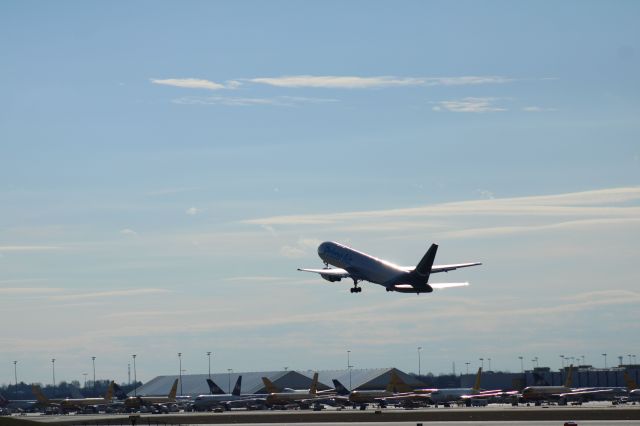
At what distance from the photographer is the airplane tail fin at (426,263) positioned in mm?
175750

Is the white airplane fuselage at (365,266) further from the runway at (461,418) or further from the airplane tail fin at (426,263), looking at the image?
the runway at (461,418)

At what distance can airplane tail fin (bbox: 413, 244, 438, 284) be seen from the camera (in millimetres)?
175750

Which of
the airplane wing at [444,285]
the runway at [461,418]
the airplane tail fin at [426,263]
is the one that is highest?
the airplane tail fin at [426,263]

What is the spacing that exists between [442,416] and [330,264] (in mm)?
39375

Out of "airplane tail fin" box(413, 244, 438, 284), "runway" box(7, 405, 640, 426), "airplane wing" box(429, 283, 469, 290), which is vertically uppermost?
"airplane tail fin" box(413, 244, 438, 284)

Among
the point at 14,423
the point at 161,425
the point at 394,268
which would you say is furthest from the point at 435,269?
the point at 14,423

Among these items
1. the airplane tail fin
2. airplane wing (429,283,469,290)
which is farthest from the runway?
the airplane tail fin

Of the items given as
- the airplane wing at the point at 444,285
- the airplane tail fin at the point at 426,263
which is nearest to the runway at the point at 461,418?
the airplane wing at the point at 444,285

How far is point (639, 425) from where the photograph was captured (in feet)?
440

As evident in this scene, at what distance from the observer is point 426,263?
17612cm

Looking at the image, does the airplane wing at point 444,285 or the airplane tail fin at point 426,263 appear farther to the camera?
the airplane wing at point 444,285

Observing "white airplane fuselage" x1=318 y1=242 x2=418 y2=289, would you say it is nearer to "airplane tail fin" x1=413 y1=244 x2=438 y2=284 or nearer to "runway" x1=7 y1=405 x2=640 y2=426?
"airplane tail fin" x1=413 y1=244 x2=438 y2=284

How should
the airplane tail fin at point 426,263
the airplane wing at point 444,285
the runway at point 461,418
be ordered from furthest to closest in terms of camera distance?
the airplane wing at point 444,285 → the airplane tail fin at point 426,263 → the runway at point 461,418

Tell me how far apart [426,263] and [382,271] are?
10.1 metres
